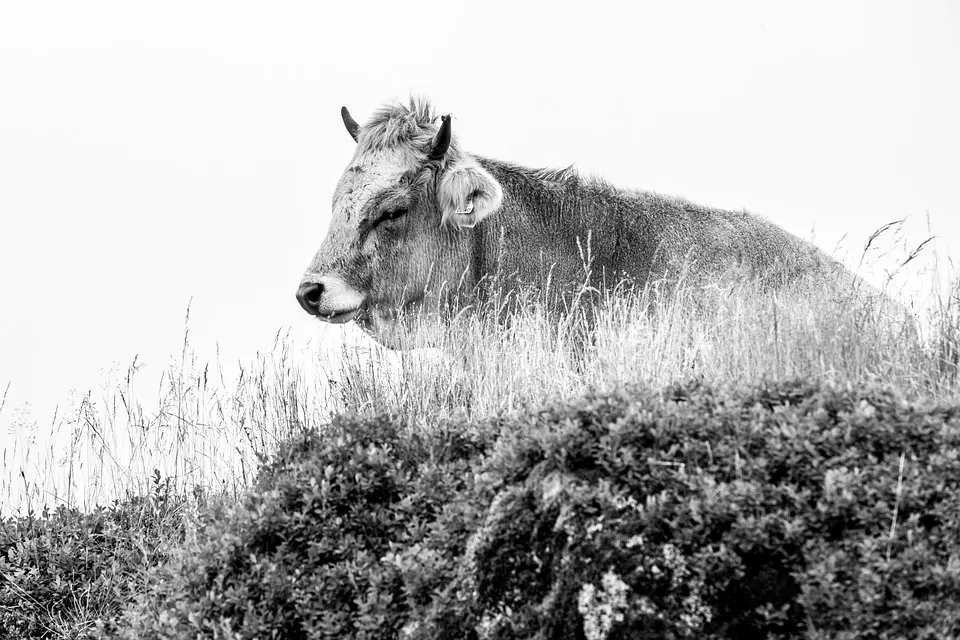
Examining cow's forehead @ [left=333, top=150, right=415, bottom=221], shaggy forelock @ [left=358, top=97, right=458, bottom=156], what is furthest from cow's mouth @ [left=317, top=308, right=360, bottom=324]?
shaggy forelock @ [left=358, top=97, right=458, bottom=156]

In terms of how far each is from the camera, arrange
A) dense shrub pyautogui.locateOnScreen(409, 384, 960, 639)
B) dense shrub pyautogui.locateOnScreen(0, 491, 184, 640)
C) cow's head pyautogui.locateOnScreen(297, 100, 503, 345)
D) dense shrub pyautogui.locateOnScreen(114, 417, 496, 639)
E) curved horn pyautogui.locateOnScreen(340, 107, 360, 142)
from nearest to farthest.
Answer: dense shrub pyautogui.locateOnScreen(409, 384, 960, 639) < dense shrub pyautogui.locateOnScreen(114, 417, 496, 639) < dense shrub pyautogui.locateOnScreen(0, 491, 184, 640) < cow's head pyautogui.locateOnScreen(297, 100, 503, 345) < curved horn pyautogui.locateOnScreen(340, 107, 360, 142)

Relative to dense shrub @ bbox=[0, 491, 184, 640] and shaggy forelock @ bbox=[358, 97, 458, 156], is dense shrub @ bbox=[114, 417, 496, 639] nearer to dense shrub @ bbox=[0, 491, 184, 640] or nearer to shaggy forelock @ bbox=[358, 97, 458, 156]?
dense shrub @ bbox=[0, 491, 184, 640]

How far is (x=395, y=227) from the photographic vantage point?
10383 millimetres

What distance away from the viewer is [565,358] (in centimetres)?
914

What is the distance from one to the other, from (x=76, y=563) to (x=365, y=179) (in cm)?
459

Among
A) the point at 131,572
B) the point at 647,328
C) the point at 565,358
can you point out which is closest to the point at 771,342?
the point at 647,328

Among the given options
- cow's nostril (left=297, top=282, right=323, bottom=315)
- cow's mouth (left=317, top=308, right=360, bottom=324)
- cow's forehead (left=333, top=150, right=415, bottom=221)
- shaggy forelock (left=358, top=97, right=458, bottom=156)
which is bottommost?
cow's mouth (left=317, top=308, right=360, bottom=324)

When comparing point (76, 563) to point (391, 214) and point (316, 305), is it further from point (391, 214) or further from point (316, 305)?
point (391, 214)

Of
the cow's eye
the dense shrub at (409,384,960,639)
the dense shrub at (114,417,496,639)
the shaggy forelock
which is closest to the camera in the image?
the dense shrub at (409,384,960,639)

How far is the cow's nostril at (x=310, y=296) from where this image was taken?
9977 mm

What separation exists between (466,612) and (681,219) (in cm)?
735

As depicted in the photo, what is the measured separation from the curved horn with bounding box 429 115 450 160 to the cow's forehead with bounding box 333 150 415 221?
275mm

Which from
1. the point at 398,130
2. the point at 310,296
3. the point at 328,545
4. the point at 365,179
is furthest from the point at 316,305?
the point at 328,545

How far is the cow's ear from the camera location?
1030 centimetres
